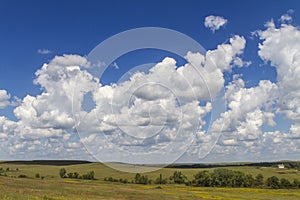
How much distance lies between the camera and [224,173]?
17038 centimetres

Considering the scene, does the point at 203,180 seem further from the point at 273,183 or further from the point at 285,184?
the point at 285,184

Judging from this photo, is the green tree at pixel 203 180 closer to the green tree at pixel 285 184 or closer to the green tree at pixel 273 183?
the green tree at pixel 273 183

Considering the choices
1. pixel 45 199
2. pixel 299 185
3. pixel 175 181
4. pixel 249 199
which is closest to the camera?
pixel 45 199

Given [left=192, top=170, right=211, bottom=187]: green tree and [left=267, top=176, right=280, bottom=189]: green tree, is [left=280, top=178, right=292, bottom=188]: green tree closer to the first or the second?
[left=267, top=176, right=280, bottom=189]: green tree

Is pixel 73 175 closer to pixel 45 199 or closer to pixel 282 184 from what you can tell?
pixel 282 184

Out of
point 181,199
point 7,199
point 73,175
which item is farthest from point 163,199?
point 73,175

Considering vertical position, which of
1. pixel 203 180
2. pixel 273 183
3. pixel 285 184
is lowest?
pixel 285 184

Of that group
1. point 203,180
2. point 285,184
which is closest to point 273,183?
point 285,184

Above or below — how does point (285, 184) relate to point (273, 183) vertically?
below

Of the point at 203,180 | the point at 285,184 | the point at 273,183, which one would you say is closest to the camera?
the point at 285,184

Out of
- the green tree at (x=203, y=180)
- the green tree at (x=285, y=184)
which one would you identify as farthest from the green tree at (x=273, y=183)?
the green tree at (x=203, y=180)

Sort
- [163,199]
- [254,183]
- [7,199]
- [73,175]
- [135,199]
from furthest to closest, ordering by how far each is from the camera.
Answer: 1. [73,175]
2. [254,183]
3. [163,199]
4. [135,199]
5. [7,199]

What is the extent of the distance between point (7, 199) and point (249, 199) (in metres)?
59.9

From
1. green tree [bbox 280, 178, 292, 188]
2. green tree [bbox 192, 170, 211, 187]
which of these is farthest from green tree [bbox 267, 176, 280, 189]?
green tree [bbox 192, 170, 211, 187]
